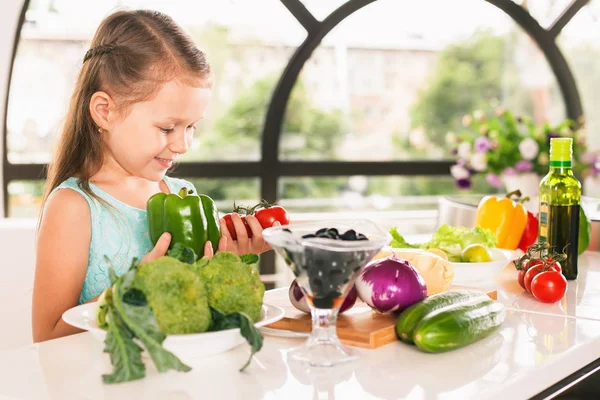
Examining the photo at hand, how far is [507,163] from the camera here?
3.86 metres

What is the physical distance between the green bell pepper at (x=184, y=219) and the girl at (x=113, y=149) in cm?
7

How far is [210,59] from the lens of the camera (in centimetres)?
432

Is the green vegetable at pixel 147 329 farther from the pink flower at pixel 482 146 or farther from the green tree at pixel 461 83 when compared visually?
the green tree at pixel 461 83

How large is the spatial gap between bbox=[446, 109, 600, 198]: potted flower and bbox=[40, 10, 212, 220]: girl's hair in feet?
7.32

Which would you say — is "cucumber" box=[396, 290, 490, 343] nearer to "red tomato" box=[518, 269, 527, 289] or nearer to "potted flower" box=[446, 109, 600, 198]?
"red tomato" box=[518, 269, 527, 289]

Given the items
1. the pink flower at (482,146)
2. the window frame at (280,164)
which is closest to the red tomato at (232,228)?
the pink flower at (482,146)

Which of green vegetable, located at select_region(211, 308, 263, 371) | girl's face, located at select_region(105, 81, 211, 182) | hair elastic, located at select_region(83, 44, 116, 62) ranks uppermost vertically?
hair elastic, located at select_region(83, 44, 116, 62)

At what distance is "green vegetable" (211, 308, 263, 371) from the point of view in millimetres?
1149

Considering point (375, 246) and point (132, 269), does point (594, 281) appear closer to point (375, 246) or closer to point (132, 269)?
point (375, 246)

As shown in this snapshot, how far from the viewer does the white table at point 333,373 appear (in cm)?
108

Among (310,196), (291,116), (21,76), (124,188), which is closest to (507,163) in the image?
(310,196)

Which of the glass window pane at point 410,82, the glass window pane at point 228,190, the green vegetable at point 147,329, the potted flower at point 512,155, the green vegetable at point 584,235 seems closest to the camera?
the green vegetable at point 147,329

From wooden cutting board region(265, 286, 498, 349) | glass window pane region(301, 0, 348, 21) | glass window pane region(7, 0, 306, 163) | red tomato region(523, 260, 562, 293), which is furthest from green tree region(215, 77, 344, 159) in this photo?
wooden cutting board region(265, 286, 498, 349)

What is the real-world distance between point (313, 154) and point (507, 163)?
175 centimetres
